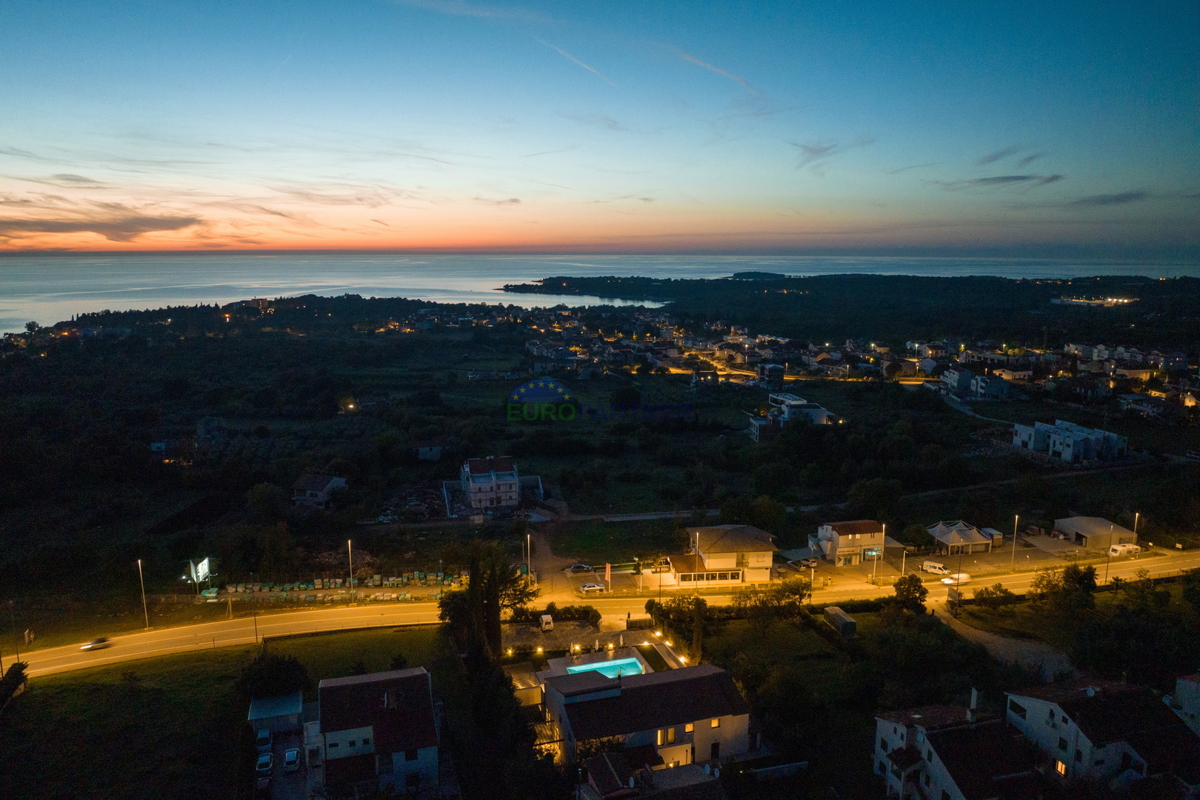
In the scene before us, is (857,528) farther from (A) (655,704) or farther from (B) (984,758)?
(A) (655,704)

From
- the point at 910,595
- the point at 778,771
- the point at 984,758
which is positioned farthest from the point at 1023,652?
the point at 778,771

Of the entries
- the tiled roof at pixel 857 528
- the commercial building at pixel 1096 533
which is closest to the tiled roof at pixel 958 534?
the tiled roof at pixel 857 528

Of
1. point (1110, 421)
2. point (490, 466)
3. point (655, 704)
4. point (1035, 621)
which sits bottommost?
point (1035, 621)

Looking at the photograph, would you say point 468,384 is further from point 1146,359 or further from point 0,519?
point 1146,359

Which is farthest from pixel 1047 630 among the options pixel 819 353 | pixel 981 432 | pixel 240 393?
pixel 819 353

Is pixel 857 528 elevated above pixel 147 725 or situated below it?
above

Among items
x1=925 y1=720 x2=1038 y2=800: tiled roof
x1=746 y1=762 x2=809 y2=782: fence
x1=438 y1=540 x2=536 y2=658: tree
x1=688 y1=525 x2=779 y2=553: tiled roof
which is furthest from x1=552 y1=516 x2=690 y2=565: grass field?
x1=925 y1=720 x2=1038 y2=800: tiled roof

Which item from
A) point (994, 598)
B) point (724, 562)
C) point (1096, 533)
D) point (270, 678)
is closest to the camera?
point (270, 678)

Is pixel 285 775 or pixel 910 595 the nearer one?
pixel 285 775
